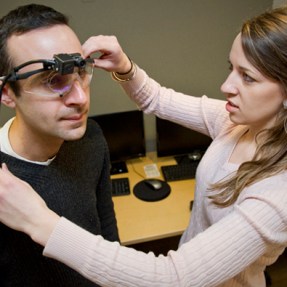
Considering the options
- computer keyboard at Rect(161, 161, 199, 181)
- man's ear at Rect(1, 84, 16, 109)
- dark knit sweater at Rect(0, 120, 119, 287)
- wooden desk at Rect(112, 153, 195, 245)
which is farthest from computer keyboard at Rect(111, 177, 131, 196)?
man's ear at Rect(1, 84, 16, 109)

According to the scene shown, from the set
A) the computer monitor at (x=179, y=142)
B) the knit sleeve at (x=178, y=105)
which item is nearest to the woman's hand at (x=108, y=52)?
the knit sleeve at (x=178, y=105)

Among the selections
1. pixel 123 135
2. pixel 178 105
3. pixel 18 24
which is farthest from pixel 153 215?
pixel 18 24

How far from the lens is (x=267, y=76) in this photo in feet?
3.06

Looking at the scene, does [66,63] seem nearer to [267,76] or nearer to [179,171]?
[267,76]

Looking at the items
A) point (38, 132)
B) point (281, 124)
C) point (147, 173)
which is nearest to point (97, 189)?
point (38, 132)

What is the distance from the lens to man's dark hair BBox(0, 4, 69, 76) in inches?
Result: 34.7

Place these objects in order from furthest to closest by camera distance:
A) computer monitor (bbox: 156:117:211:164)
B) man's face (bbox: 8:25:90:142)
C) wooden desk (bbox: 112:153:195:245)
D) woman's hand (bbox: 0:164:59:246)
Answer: computer monitor (bbox: 156:117:211:164)
wooden desk (bbox: 112:153:195:245)
man's face (bbox: 8:25:90:142)
woman's hand (bbox: 0:164:59:246)

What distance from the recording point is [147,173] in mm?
2283

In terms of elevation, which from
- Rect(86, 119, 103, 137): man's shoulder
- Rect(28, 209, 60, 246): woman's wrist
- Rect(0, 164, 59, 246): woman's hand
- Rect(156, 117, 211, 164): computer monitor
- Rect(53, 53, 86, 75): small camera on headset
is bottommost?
Rect(156, 117, 211, 164): computer monitor

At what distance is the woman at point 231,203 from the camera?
2.56 feet

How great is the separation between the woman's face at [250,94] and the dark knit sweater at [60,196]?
523 mm

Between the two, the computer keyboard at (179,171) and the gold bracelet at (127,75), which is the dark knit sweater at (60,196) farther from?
the computer keyboard at (179,171)

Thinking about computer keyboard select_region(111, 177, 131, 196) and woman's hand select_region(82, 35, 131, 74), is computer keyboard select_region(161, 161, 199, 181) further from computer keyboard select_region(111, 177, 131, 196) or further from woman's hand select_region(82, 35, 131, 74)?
woman's hand select_region(82, 35, 131, 74)

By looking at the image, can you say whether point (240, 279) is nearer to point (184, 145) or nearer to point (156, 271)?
point (156, 271)
